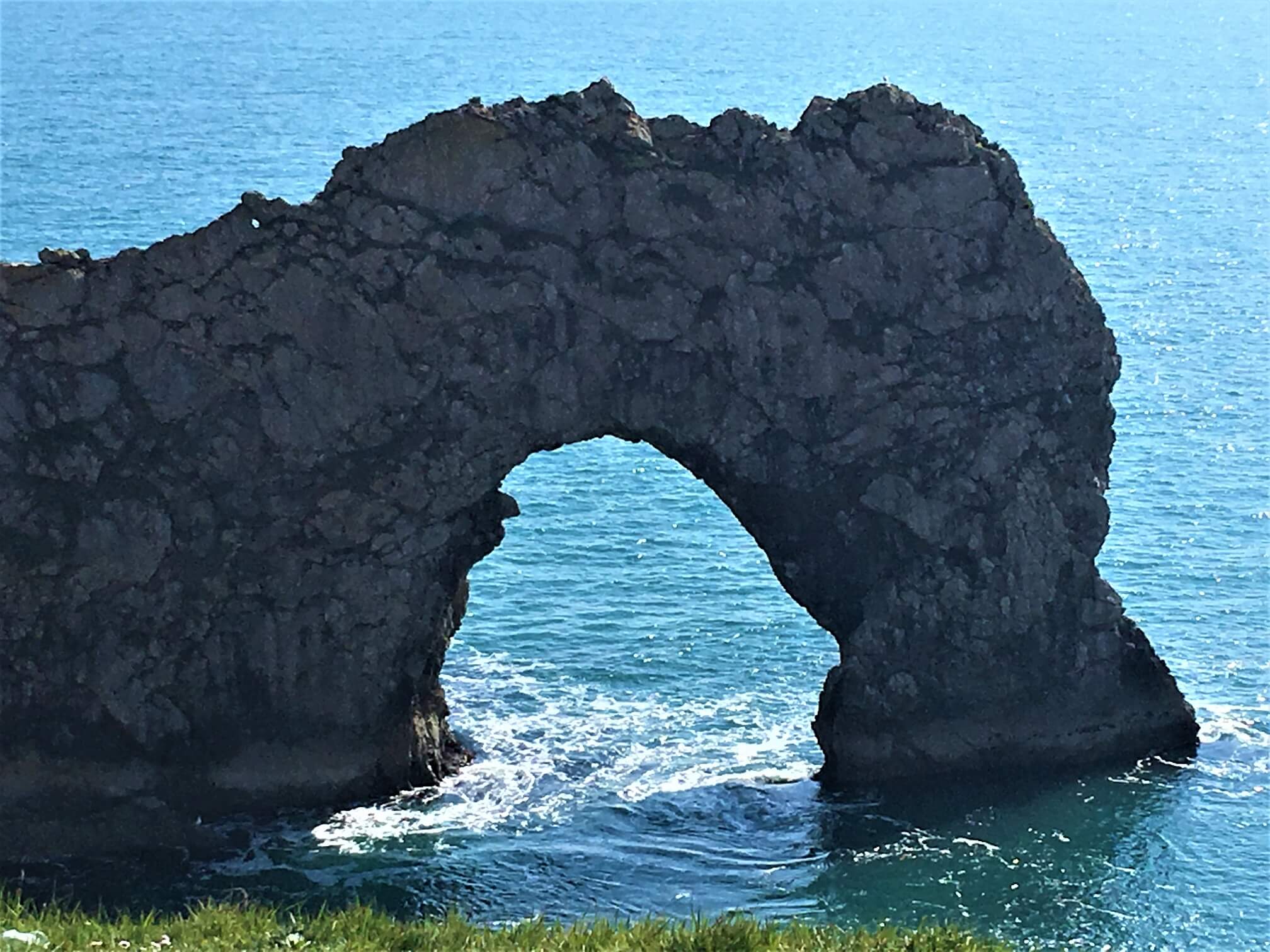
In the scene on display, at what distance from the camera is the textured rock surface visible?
4047 centimetres

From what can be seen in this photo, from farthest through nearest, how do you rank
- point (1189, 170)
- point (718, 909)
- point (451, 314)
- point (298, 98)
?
point (298, 98)
point (1189, 170)
point (451, 314)
point (718, 909)

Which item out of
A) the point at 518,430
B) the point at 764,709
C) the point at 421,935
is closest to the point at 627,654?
the point at 764,709

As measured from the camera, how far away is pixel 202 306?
133 ft

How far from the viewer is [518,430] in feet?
138

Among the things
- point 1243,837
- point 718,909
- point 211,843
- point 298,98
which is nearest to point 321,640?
point 211,843

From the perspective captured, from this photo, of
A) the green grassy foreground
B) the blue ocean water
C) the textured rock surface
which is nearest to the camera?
the green grassy foreground

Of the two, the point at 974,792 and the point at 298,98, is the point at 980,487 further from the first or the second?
the point at 298,98

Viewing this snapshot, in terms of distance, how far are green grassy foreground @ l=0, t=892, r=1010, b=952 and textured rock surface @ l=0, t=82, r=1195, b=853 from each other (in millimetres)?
8052

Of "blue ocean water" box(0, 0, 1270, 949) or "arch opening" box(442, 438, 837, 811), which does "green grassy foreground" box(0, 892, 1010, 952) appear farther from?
Result: "arch opening" box(442, 438, 837, 811)

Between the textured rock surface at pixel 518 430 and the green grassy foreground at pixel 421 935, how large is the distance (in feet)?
26.4

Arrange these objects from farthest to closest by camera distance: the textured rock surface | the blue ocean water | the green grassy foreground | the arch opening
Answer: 1. the arch opening
2. the textured rock surface
3. the blue ocean water
4. the green grassy foreground

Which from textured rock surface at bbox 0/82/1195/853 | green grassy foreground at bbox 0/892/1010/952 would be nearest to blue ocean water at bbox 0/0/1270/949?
textured rock surface at bbox 0/82/1195/853

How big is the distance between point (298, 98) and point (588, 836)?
108 metres

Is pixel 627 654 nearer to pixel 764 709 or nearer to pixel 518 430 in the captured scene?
pixel 764 709
